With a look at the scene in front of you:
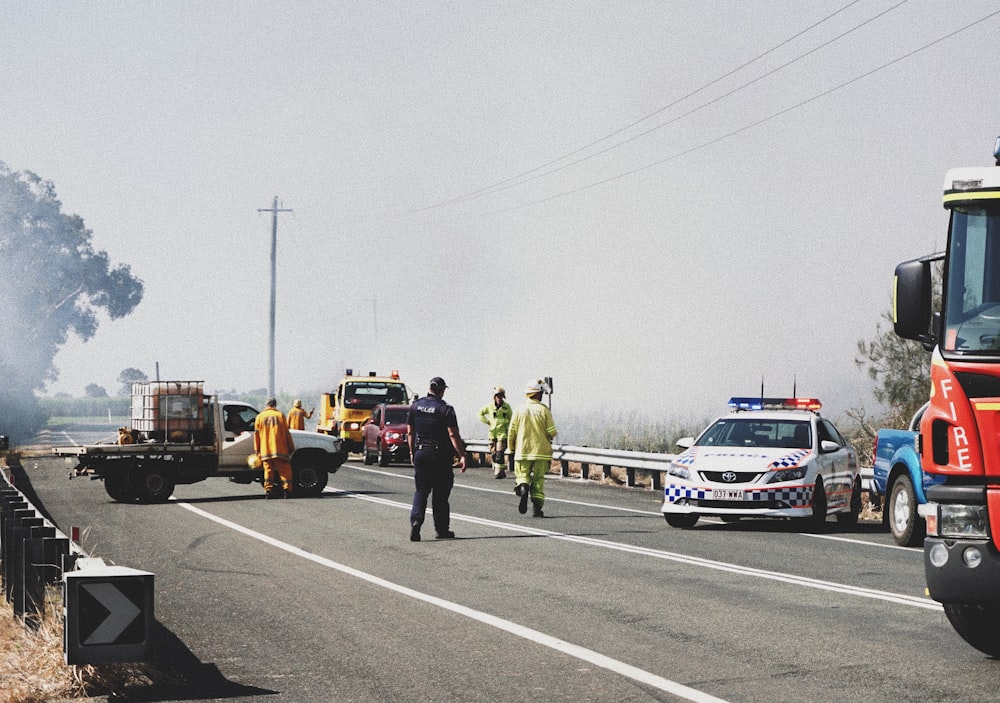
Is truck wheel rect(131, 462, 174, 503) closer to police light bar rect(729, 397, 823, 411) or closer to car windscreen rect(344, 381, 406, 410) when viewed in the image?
police light bar rect(729, 397, 823, 411)

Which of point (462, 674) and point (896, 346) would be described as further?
point (896, 346)

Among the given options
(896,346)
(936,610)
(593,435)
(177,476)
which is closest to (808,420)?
Answer: (936,610)

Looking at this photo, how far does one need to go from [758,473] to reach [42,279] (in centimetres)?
8709

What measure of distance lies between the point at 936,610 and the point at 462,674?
4.26 m

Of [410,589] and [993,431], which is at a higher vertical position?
[993,431]

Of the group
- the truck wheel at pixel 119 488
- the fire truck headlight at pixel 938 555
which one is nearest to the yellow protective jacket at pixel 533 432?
the truck wheel at pixel 119 488

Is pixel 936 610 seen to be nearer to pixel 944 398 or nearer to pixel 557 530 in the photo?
→ pixel 944 398

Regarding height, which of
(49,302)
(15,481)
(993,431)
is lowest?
(15,481)

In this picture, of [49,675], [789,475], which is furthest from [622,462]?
[49,675]

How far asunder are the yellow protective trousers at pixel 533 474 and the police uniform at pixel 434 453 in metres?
2.39

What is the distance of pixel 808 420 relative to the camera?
59.8ft

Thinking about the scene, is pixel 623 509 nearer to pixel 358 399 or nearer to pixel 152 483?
pixel 152 483

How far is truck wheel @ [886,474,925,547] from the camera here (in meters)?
15.7

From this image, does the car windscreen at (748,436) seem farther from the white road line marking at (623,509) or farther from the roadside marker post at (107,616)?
the roadside marker post at (107,616)
